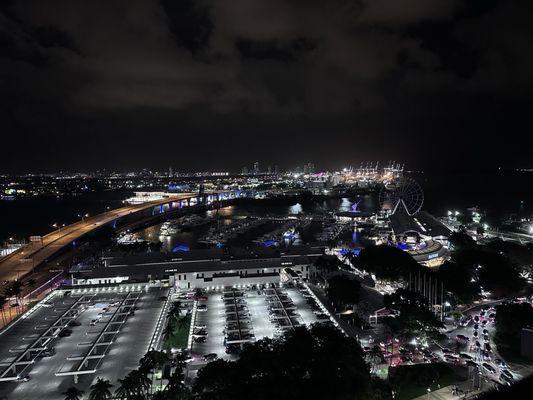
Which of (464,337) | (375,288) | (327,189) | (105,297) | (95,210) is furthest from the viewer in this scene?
(327,189)

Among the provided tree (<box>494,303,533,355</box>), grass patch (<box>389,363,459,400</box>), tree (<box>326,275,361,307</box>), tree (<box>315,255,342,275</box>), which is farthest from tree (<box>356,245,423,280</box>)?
grass patch (<box>389,363,459,400</box>)

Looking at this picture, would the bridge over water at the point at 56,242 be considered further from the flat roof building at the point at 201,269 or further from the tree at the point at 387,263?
the tree at the point at 387,263

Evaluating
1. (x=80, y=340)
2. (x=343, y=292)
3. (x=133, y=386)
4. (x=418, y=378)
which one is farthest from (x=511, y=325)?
(x=80, y=340)

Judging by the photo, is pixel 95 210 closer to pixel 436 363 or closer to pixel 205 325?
pixel 205 325

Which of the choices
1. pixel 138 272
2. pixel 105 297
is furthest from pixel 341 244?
pixel 105 297

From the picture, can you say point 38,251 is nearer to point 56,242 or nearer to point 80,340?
point 56,242
